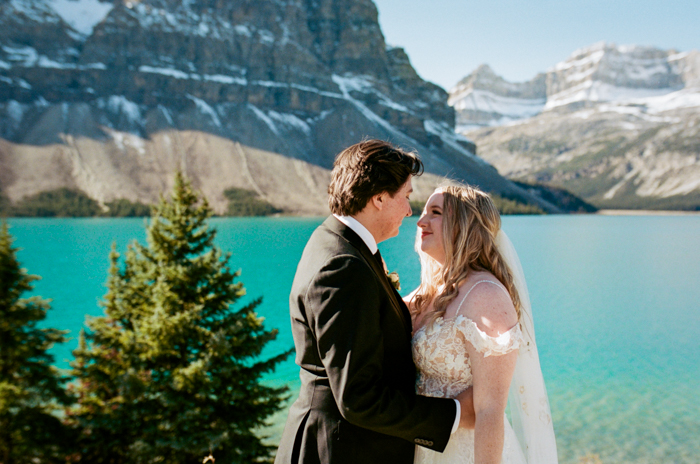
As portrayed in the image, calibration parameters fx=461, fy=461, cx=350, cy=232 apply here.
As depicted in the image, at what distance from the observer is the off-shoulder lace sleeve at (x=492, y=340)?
2.58m

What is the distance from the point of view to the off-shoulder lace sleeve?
8.45ft

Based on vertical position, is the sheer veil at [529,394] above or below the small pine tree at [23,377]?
above

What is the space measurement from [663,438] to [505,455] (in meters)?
13.5

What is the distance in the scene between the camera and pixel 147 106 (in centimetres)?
13538

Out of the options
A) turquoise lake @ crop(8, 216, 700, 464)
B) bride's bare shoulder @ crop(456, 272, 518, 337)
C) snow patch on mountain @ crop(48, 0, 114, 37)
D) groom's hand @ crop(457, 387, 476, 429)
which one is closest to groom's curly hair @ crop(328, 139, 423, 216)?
bride's bare shoulder @ crop(456, 272, 518, 337)

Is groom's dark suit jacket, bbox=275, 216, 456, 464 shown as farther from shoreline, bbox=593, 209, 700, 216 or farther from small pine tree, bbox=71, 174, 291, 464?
shoreline, bbox=593, 209, 700, 216

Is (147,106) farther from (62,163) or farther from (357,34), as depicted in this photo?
(357,34)

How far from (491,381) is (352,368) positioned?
2.94 ft

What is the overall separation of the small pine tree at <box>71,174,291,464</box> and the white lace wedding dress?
5642mm

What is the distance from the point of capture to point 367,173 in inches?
99.1

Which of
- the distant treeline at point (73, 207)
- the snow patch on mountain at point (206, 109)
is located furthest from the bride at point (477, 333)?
the snow patch on mountain at point (206, 109)

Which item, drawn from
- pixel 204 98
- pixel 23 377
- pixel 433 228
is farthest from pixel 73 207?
pixel 433 228

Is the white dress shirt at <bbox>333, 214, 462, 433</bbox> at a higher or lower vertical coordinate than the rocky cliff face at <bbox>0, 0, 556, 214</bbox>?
lower

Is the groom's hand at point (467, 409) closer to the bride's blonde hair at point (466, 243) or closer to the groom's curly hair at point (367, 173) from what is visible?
the bride's blonde hair at point (466, 243)
